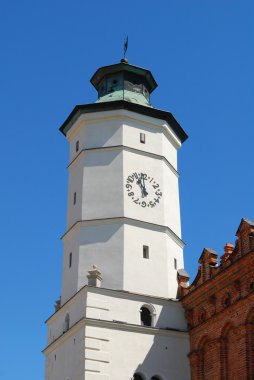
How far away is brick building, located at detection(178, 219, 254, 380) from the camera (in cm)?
2855

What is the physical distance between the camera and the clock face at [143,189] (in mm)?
34531

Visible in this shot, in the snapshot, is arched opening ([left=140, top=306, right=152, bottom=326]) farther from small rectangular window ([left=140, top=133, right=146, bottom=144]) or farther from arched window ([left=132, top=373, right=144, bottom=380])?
small rectangular window ([left=140, top=133, right=146, bottom=144])

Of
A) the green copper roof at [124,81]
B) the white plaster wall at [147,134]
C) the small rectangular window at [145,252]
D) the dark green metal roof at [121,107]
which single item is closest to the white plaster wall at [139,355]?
the small rectangular window at [145,252]

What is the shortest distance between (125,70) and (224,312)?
538 inches

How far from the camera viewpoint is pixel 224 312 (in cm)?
2997

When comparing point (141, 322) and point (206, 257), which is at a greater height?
point (206, 257)

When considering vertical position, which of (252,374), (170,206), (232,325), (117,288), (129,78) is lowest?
(252,374)

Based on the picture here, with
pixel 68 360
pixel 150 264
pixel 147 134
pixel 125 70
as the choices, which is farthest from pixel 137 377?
pixel 125 70

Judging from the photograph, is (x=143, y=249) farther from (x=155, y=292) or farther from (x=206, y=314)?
(x=206, y=314)

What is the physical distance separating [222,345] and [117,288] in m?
4.94

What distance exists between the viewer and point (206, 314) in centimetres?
3136

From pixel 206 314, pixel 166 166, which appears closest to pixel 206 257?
pixel 206 314

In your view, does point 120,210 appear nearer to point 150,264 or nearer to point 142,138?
point 150,264

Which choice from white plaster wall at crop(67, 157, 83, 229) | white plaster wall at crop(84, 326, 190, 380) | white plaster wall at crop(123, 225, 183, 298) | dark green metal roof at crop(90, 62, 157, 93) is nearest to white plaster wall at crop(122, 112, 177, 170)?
white plaster wall at crop(67, 157, 83, 229)
